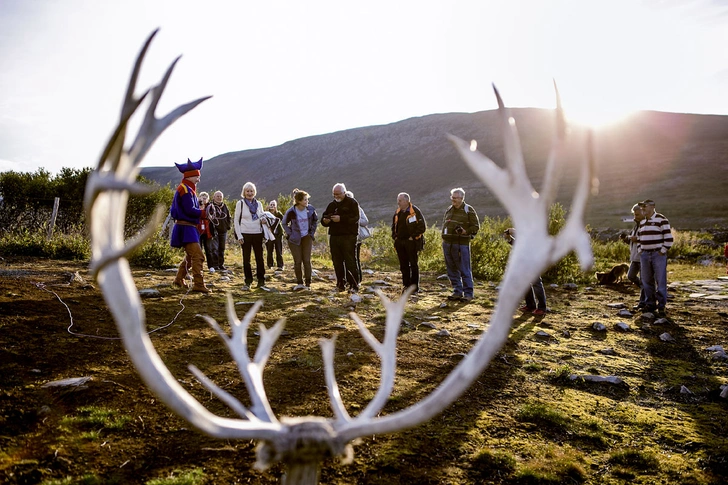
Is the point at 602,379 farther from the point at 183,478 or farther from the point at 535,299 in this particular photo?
the point at 183,478

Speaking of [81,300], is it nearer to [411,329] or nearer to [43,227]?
[411,329]

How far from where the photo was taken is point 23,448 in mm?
2699

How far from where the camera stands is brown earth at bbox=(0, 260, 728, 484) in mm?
2865

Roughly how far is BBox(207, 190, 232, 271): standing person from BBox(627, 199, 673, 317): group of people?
924 cm

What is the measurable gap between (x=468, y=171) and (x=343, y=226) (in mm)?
106443

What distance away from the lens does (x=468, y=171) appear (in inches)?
4318

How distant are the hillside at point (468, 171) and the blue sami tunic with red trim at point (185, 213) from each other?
44.2m

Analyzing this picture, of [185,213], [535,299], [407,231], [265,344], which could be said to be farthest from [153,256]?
[265,344]

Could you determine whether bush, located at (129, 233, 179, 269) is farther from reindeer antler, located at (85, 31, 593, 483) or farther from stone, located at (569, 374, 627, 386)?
reindeer antler, located at (85, 31, 593, 483)

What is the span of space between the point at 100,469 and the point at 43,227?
12743mm

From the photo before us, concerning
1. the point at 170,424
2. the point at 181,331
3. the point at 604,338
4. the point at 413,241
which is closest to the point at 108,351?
the point at 181,331

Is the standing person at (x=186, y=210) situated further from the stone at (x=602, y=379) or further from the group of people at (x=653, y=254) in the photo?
the group of people at (x=653, y=254)

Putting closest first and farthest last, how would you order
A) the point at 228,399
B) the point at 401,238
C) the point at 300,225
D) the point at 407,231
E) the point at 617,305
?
the point at 228,399 → the point at 300,225 → the point at 407,231 → the point at 401,238 → the point at 617,305

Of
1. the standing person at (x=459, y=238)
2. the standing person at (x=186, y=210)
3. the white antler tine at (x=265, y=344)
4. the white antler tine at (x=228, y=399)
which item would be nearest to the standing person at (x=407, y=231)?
the standing person at (x=459, y=238)
